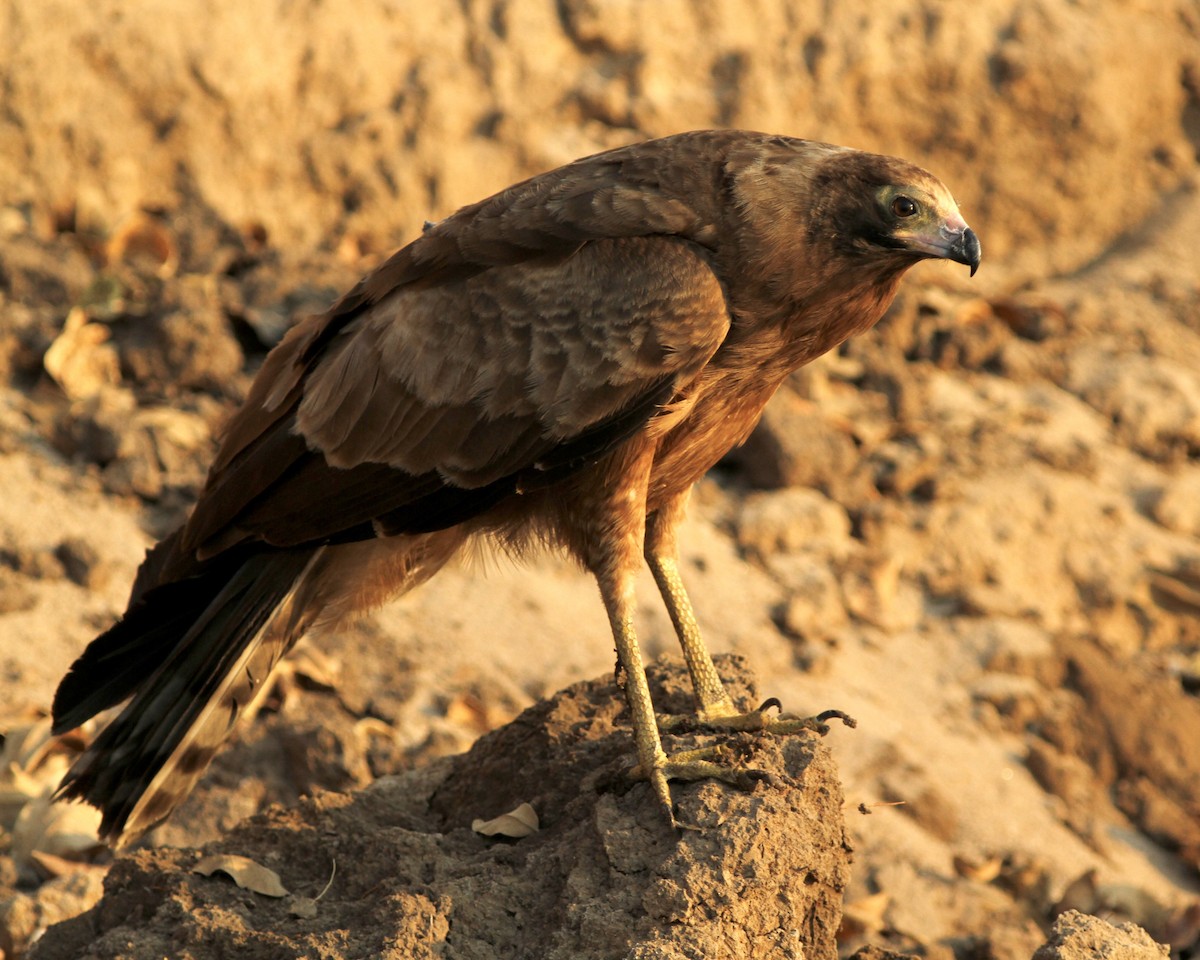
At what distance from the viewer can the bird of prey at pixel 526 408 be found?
4223mm

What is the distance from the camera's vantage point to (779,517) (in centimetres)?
729

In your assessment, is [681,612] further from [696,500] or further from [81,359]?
[81,359]

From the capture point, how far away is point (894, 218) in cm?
420

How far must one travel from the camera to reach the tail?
4453mm

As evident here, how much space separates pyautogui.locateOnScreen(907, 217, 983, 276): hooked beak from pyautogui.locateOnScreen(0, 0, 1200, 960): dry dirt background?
1398 mm

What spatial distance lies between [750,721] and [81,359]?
156 inches

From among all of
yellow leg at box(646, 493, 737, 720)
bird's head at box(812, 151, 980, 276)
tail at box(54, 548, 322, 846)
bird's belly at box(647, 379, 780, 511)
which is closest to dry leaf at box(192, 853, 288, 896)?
tail at box(54, 548, 322, 846)

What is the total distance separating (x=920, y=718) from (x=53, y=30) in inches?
206

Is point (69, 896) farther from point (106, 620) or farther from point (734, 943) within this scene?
point (734, 943)

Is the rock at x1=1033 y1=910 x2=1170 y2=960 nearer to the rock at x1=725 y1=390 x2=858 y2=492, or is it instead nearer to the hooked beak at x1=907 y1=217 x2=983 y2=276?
the hooked beak at x1=907 y1=217 x2=983 y2=276

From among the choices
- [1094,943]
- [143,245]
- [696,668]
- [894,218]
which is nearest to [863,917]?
[696,668]

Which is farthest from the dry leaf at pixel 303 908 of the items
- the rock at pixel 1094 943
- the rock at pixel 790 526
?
the rock at pixel 790 526

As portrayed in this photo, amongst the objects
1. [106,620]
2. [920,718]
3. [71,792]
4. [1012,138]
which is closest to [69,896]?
[71,792]

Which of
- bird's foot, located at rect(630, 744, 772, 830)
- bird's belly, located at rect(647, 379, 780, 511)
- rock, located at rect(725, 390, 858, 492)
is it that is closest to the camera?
bird's foot, located at rect(630, 744, 772, 830)
